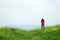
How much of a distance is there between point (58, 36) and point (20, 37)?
16.9 feet

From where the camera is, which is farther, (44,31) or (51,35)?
(44,31)

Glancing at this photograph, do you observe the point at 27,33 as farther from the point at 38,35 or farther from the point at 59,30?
the point at 59,30

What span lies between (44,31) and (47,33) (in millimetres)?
1100

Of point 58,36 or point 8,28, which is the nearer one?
point 58,36

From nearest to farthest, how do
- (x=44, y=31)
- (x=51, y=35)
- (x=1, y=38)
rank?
(x=1, y=38)
(x=51, y=35)
(x=44, y=31)

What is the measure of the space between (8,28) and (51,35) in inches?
267

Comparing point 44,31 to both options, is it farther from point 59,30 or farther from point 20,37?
point 20,37

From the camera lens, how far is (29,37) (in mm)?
26625

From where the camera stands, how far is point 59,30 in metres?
28.6

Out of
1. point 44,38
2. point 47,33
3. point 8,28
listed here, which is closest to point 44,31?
point 47,33

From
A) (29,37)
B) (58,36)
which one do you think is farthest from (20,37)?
(58,36)

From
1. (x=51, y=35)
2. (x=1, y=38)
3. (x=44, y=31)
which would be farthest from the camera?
(x=44, y=31)

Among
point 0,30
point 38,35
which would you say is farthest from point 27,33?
point 0,30

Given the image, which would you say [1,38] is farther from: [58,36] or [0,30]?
[58,36]
